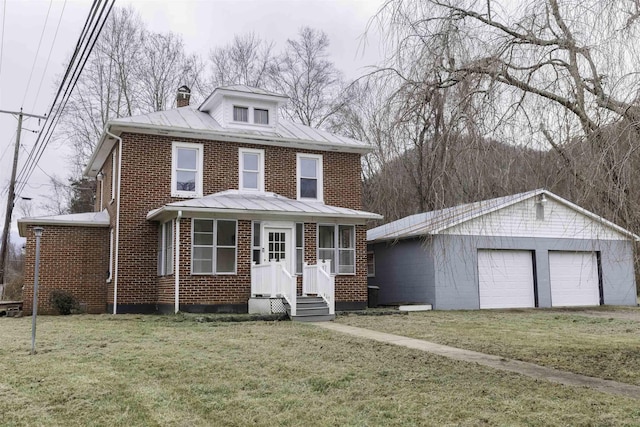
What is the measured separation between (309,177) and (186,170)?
165 inches

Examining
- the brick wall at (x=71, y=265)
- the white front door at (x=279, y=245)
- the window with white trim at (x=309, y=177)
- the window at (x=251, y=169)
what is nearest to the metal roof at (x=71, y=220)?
the brick wall at (x=71, y=265)

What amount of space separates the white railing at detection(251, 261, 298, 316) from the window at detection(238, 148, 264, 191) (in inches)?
127

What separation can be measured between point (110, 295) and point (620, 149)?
52.0ft

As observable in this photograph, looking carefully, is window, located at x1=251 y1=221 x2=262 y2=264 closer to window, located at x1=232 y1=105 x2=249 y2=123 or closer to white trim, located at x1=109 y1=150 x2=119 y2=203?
window, located at x1=232 y1=105 x2=249 y2=123

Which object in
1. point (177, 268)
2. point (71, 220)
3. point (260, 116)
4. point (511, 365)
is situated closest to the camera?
point (511, 365)

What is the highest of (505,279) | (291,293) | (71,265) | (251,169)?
(251,169)

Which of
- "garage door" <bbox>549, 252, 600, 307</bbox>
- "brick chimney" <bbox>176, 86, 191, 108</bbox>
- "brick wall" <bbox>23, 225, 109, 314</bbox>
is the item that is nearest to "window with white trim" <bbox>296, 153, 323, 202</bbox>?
"brick chimney" <bbox>176, 86, 191, 108</bbox>

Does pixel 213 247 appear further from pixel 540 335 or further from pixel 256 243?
pixel 540 335

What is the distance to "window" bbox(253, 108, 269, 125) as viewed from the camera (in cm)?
A: 2008

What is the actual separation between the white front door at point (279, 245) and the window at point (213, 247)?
112 centimetres

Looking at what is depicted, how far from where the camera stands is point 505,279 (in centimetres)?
2133

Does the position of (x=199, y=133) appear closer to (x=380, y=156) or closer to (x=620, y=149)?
(x=380, y=156)

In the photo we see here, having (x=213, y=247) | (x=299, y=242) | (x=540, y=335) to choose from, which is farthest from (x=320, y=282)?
(x=540, y=335)

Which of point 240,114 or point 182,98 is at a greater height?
point 182,98
